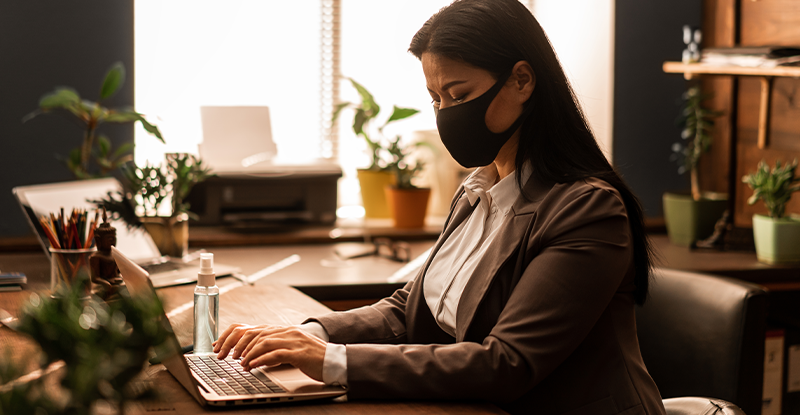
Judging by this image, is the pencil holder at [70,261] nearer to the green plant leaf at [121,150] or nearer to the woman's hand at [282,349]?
the woman's hand at [282,349]

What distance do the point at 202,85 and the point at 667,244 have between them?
1.74 meters

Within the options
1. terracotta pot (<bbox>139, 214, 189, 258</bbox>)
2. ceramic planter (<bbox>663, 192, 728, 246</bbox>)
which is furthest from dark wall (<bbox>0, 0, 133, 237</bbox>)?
ceramic planter (<bbox>663, 192, 728, 246</bbox>)

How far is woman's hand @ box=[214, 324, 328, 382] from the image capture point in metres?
1.00

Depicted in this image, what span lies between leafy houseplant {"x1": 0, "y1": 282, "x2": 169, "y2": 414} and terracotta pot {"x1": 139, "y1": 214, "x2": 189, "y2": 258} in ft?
4.59

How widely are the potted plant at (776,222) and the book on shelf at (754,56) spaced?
1.02 feet

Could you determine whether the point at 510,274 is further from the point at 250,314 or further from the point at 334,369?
the point at 250,314

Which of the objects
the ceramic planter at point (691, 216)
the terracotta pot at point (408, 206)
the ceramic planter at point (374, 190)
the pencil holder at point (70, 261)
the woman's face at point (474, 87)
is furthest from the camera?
the ceramic planter at point (374, 190)

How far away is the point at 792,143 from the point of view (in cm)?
240

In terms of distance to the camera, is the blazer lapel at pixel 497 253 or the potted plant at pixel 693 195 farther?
the potted plant at pixel 693 195

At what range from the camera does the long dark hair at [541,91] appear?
1.16 m

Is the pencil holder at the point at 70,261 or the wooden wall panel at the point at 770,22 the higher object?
the wooden wall panel at the point at 770,22

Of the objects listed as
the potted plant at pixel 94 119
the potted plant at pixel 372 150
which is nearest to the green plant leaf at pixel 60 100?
the potted plant at pixel 94 119

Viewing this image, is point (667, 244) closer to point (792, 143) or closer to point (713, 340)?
point (792, 143)

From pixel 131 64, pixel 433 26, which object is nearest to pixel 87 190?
pixel 131 64
